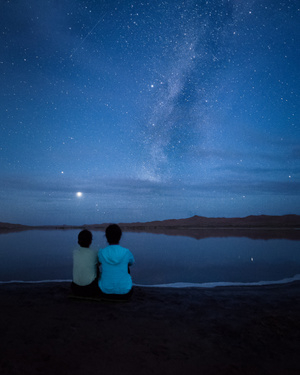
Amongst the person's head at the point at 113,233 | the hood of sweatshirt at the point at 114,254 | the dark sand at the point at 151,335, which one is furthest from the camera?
the person's head at the point at 113,233

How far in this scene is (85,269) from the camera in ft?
18.8

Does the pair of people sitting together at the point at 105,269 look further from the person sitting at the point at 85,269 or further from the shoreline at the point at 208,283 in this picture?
the shoreline at the point at 208,283

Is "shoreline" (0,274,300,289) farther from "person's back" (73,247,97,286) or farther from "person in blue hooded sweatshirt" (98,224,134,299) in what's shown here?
"person's back" (73,247,97,286)

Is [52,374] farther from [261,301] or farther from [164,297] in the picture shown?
[261,301]

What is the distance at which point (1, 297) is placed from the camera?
247 inches

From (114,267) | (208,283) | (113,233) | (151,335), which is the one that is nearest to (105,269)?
(114,267)

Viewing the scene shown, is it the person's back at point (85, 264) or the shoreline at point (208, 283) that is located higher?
the person's back at point (85, 264)

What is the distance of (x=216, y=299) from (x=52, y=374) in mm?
4322

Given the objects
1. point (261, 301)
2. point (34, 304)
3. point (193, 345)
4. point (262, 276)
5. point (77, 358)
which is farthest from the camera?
point (262, 276)

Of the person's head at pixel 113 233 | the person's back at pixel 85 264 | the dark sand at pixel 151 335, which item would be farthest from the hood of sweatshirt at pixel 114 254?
the dark sand at pixel 151 335

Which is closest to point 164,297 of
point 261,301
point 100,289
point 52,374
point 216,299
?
point 216,299

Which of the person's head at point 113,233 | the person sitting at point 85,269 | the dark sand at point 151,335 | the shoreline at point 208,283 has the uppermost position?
the person's head at point 113,233

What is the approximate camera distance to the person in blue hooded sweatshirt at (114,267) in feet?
17.7

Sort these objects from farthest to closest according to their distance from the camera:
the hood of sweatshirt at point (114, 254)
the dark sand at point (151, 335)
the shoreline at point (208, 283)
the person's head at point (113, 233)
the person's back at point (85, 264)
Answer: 1. the shoreline at point (208, 283)
2. the person's back at point (85, 264)
3. the person's head at point (113, 233)
4. the hood of sweatshirt at point (114, 254)
5. the dark sand at point (151, 335)
